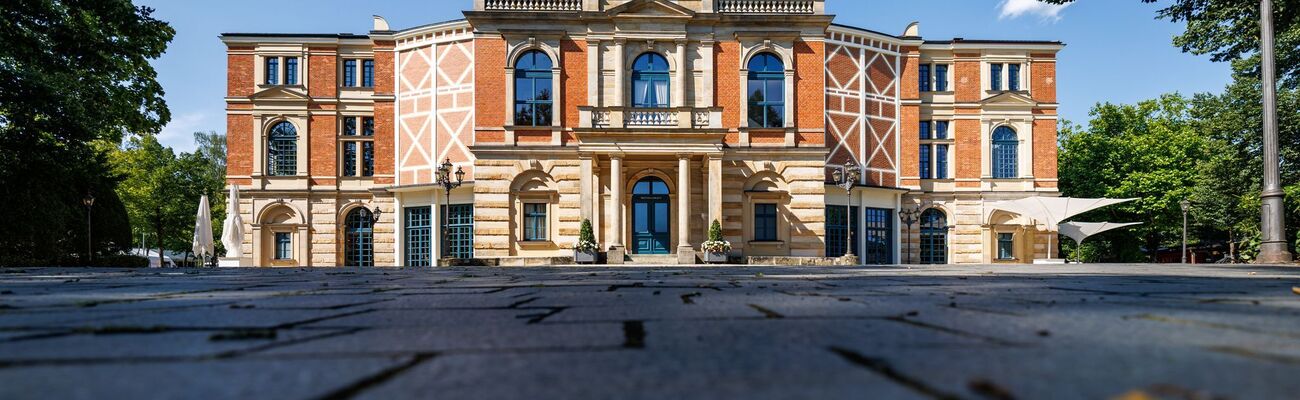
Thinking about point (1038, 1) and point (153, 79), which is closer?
point (1038, 1)

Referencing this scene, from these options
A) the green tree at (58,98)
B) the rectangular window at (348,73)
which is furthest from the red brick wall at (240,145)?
the green tree at (58,98)

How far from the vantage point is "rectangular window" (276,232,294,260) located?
3012 cm

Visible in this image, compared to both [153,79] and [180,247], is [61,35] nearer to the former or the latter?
[153,79]

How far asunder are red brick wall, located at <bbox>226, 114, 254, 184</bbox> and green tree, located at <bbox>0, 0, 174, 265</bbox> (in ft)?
33.3

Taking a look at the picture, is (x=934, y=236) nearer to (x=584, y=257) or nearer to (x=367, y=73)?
(x=584, y=257)

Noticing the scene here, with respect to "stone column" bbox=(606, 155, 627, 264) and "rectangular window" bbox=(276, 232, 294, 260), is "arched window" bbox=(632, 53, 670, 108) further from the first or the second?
"rectangular window" bbox=(276, 232, 294, 260)

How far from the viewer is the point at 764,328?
2.72 m

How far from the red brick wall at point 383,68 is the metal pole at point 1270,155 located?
26392mm

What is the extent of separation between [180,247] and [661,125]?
37.7 metres

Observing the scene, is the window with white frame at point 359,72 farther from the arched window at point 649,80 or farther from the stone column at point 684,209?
the stone column at point 684,209

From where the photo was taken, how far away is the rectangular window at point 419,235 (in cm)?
2838

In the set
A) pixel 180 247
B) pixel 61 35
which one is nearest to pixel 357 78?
pixel 61 35

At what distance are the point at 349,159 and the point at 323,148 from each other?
105 centimetres

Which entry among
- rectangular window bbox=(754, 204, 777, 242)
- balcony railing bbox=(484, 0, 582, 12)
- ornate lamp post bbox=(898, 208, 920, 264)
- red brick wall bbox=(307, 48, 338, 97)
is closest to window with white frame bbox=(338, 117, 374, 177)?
red brick wall bbox=(307, 48, 338, 97)
